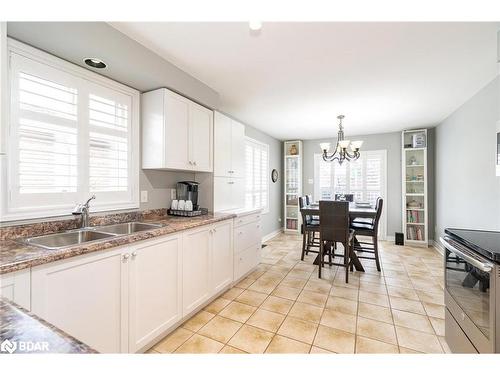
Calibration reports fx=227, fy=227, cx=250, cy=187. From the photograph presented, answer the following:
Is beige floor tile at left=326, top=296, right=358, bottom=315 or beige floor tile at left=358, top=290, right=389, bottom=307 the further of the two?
beige floor tile at left=358, top=290, right=389, bottom=307

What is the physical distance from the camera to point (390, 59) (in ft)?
6.84

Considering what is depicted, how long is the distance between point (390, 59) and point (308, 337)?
8.37 feet

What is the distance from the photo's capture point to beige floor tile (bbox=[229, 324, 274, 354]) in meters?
1.74

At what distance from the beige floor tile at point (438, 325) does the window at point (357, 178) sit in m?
3.25

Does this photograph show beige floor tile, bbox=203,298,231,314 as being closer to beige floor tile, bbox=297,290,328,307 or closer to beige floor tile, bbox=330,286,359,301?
beige floor tile, bbox=297,290,328,307

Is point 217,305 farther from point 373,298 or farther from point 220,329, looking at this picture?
point 373,298

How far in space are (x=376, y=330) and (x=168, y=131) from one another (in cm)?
261

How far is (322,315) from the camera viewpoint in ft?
7.19

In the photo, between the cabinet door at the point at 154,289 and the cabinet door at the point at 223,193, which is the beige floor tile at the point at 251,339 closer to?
the cabinet door at the point at 154,289

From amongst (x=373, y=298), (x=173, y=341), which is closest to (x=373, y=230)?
(x=373, y=298)

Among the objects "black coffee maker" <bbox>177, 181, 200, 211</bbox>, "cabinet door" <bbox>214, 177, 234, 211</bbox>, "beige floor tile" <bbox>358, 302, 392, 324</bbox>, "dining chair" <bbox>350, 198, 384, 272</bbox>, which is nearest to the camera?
"beige floor tile" <bbox>358, 302, 392, 324</bbox>

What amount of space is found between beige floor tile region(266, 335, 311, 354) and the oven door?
1034mm

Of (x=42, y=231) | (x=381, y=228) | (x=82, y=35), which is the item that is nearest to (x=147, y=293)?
(x=42, y=231)

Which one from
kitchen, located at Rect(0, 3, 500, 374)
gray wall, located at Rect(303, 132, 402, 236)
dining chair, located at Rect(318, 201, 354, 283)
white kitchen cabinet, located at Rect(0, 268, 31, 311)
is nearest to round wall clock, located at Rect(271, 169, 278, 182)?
kitchen, located at Rect(0, 3, 500, 374)
